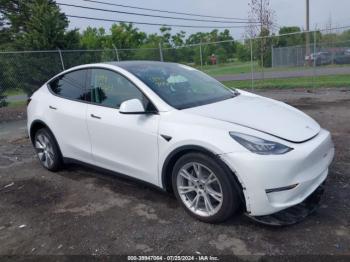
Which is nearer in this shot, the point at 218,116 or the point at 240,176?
the point at 240,176

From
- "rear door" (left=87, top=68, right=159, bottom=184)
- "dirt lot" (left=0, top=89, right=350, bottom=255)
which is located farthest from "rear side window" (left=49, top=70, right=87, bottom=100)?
"dirt lot" (left=0, top=89, right=350, bottom=255)

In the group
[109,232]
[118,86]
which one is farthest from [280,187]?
[118,86]

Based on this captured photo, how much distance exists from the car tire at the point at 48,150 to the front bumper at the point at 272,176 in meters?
2.88

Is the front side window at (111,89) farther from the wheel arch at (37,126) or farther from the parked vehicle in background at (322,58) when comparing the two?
the parked vehicle in background at (322,58)

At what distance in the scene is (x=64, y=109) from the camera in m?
4.76

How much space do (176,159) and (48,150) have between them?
2.53 m

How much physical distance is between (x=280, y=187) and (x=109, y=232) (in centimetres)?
169

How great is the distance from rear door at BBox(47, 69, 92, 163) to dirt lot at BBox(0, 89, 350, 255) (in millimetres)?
505

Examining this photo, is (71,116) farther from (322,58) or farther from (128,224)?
(322,58)

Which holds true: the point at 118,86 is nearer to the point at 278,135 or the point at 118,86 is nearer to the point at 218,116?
the point at 218,116

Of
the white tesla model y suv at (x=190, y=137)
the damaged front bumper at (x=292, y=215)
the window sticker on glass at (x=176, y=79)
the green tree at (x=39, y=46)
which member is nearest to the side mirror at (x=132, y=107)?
the white tesla model y suv at (x=190, y=137)

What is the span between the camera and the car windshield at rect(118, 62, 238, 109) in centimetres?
392

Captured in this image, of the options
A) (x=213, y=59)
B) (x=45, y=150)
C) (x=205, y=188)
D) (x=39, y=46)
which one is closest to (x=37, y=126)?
(x=45, y=150)

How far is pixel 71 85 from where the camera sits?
4.89 m
